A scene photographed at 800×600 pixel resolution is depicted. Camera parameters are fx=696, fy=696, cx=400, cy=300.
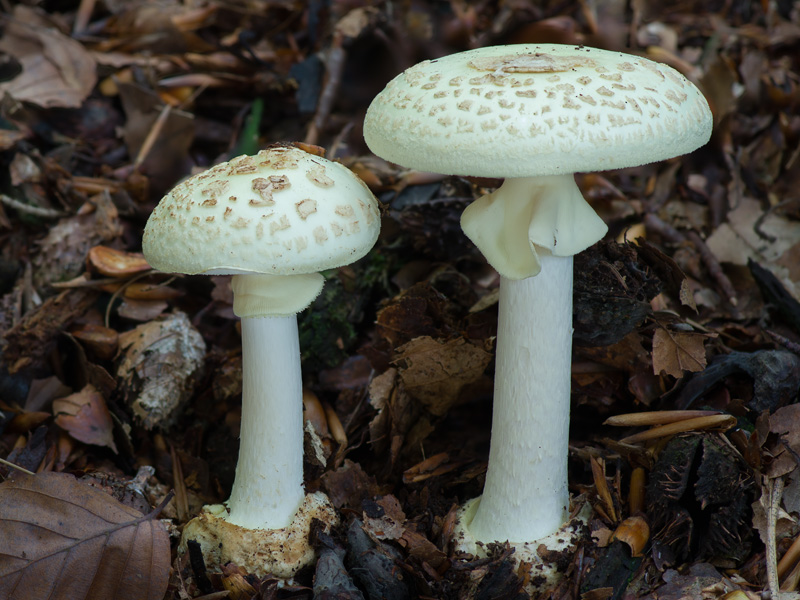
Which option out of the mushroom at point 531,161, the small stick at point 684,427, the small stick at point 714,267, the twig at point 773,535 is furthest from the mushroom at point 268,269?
the small stick at point 714,267

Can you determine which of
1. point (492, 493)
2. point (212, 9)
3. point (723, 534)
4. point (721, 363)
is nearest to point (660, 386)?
point (721, 363)

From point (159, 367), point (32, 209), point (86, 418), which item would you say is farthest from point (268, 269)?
point (32, 209)

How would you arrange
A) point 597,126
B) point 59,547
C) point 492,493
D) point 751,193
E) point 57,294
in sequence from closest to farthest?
1. point 597,126
2. point 59,547
3. point 492,493
4. point 57,294
5. point 751,193

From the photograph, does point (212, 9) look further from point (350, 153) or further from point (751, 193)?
point (751, 193)

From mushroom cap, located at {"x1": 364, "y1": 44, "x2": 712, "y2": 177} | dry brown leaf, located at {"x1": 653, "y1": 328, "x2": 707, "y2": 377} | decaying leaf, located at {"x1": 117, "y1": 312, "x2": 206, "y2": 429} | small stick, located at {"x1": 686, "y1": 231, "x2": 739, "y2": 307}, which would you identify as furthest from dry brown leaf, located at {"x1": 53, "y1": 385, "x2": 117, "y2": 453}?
small stick, located at {"x1": 686, "y1": 231, "x2": 739, "y2": 307}

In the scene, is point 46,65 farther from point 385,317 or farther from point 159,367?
point 385,317
